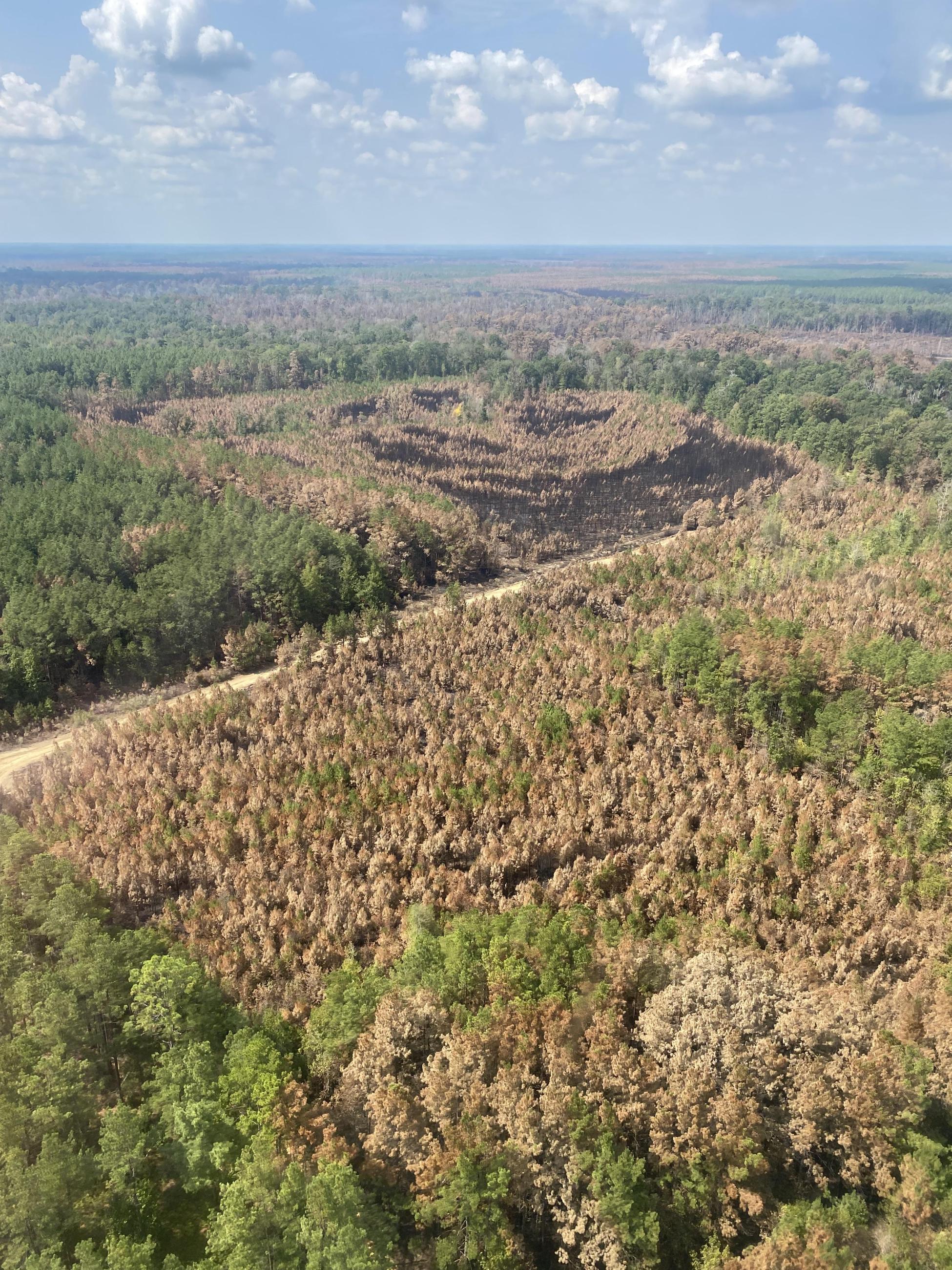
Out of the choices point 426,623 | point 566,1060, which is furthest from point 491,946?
point 426,623

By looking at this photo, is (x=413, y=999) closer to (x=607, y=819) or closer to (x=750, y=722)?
(x=607, y=819)

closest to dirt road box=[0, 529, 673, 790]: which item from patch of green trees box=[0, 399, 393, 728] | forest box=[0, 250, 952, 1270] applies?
forest box=[0, 250, 952, 1270]

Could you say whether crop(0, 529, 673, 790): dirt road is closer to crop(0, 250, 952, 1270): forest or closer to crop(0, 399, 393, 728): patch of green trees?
crop(0, 250, 952, 1270): forest

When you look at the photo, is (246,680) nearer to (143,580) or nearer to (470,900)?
(143,580)

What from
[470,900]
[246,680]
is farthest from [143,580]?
[470,900]

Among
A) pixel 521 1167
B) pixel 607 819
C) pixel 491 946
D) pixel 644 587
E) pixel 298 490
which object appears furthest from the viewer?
pixel 298 490
